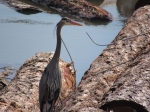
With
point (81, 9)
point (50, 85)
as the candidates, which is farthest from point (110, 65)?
point (81, 9)

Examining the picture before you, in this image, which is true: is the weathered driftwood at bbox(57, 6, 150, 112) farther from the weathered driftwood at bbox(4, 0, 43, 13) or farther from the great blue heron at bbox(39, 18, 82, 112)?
the weathered driftwood at bbox(4, 0, 43, 13)

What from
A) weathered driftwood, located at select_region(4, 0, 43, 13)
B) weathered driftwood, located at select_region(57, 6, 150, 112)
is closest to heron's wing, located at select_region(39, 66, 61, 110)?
weathered driftwood, located at select_region(57, 6, 150, 112)

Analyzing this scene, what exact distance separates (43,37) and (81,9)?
1522 millimetres

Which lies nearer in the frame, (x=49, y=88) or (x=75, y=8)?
(x=49, y=88)

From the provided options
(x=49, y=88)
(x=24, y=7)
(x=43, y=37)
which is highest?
(x=49, y=88)

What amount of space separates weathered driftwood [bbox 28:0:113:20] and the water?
0.20 meters

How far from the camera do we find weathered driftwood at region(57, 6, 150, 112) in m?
2.93

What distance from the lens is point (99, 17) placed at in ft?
23.5

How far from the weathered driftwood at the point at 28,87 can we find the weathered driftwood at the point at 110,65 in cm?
45

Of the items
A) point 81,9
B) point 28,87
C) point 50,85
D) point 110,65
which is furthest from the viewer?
point 81,9

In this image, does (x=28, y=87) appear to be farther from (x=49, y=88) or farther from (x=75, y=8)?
(x=75, y=8)

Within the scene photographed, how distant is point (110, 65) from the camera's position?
360 centimetres

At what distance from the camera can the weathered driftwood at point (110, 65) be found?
2928 mm

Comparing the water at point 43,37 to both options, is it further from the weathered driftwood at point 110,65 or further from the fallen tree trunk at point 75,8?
the weathered driftwood at point 110,65
